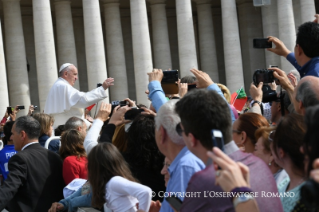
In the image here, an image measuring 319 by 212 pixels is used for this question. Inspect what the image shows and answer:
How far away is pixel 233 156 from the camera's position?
7312 millimetres

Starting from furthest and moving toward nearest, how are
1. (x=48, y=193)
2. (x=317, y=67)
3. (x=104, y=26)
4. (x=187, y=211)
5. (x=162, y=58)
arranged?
(x=104, y=26) → (x=162, y=58) → (x=48, y=193) → (x=317, y=67) → (x=187, y=211)

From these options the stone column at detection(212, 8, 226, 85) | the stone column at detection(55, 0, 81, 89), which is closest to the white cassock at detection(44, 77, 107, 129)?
the stone column at detection(55, 0, 81, 89)

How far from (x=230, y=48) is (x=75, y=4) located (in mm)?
21499

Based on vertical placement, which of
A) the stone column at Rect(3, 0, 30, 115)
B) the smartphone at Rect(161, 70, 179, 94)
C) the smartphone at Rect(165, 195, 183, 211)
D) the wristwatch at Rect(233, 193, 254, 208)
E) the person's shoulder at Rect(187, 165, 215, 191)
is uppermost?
the stone column at Rect(3, 0, 30, 115)

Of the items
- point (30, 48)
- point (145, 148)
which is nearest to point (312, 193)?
point (145, 148)

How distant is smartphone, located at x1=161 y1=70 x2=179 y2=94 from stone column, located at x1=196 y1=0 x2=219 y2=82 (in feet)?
199

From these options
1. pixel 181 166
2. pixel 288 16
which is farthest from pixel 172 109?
pixel 288 16

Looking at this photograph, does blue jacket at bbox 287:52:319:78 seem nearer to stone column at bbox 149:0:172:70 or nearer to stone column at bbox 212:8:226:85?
stone column at bbox 149:0:172:70

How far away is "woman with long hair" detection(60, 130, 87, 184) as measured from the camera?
1555 centimetres

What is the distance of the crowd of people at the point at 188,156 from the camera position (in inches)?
266

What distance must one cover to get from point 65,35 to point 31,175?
179 ft

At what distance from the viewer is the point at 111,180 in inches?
448

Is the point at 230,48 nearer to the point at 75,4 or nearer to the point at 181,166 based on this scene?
the point at 75,4

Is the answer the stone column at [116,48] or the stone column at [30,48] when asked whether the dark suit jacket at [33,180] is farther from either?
the stone column at [30,48]
